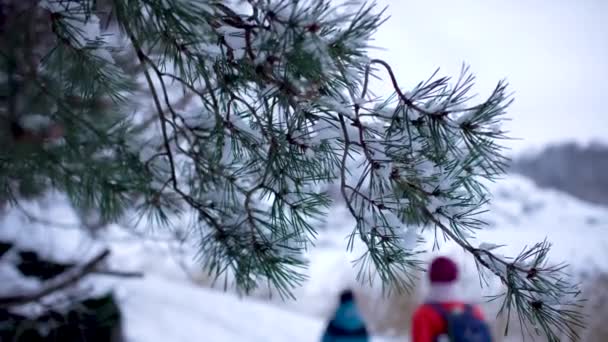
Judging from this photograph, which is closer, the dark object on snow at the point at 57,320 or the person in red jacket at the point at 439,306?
the dark object on snow at the point at 57,320

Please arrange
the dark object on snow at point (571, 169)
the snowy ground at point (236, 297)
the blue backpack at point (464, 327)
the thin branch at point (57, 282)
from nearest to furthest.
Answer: the thin branch at point (57, 282) < the blue backpack at point (464, 327) < the snowy ground at point (236, 297) < the dark object on snow at point (571, 169)

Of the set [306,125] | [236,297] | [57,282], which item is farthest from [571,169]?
[306,125]

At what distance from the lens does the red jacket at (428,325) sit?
6.48ft

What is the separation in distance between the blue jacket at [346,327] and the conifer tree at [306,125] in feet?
3.98

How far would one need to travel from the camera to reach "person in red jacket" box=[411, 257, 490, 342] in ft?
6.49

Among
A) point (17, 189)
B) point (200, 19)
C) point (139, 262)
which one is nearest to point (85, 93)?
point (200, 19)

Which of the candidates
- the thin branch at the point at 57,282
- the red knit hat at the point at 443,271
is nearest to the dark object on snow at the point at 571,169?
the red knit hat at the point at 443,271

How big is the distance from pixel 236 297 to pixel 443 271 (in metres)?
2.98

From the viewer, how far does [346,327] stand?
2.20 m

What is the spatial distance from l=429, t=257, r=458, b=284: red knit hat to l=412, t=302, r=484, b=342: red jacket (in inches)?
4.4

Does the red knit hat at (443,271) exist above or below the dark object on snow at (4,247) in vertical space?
above

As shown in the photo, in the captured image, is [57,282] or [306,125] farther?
[57,282]

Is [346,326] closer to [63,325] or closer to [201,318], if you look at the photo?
[63,325]

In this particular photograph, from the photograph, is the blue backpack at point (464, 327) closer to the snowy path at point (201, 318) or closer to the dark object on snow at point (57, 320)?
the dark object on snow at point (57, 320)
